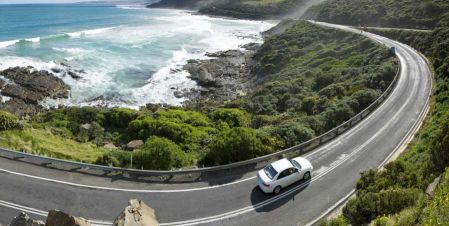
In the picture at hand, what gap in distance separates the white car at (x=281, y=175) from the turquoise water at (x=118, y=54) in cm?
3381

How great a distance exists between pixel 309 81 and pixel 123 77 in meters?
30.5

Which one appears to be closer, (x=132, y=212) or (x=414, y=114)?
(x=132, y=212)

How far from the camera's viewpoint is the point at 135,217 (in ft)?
42.5

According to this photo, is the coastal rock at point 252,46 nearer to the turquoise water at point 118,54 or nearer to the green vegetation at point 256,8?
the turquoise water at point 118,54

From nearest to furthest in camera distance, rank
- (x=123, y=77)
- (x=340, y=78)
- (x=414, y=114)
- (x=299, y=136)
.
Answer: (x=299, y=136)
(x=414, y=114)
(x=340, y=78)
(x=123, y=77)

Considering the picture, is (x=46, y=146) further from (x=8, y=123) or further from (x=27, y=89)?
(x=27, y=89)

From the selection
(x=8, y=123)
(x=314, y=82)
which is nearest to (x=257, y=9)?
(x=314, y=82)

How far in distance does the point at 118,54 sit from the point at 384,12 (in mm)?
61991

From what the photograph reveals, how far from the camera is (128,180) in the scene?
21125 millimetres

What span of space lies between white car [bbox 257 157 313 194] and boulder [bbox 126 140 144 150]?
1180 cm

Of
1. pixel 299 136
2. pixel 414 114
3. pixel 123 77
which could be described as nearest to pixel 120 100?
pixel 123 77

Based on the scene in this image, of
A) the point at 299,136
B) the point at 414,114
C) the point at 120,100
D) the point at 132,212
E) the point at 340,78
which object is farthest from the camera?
the point at 120,100

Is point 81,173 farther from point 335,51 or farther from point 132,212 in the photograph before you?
point 335,51

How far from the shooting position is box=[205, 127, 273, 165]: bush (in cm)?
2369
